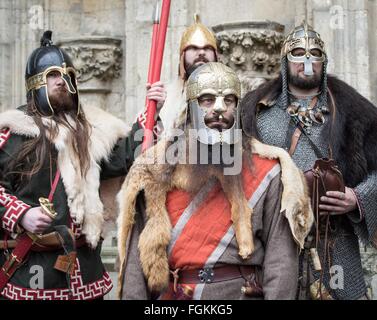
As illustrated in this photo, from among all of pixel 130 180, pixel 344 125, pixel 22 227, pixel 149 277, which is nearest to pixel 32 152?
pixel 22 227

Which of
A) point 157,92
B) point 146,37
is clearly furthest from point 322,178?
point 146,37

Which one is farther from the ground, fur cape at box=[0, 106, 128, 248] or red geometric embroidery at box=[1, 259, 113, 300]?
fur cape at box=[0, 106, 128, 248]

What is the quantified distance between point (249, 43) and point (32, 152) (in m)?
2.71

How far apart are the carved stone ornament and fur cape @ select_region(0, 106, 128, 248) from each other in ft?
8.98

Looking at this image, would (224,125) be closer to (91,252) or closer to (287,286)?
(287,286)

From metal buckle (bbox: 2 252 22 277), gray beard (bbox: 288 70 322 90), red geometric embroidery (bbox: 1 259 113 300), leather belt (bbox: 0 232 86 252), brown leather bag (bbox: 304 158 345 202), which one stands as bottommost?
red geometric embroidery (bbox: 1 259 113 300)

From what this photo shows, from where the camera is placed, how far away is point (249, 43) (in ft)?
23.4

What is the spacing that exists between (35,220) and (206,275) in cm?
100

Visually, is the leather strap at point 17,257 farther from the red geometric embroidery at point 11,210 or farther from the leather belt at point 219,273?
the leather belt at point 219,273

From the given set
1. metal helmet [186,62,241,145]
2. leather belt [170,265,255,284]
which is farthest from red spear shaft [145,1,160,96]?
leather belt [170,265,255,284]

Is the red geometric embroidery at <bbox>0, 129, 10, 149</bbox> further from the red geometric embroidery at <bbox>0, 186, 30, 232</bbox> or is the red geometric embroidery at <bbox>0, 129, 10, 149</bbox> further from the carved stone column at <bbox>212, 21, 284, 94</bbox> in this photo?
the carved stone column at <bbox>212, 21, 284, 94</bbox>

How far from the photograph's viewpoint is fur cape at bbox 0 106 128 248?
482cm

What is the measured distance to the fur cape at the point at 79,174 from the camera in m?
4.82
